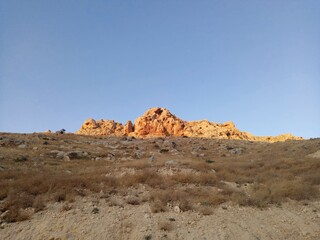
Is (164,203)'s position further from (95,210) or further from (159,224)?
(95,210)

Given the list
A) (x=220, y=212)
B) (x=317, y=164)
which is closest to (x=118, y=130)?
(x=317, y=164)

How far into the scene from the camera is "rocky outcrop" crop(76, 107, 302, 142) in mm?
68250

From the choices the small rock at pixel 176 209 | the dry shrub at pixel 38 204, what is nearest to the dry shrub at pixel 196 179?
the small rock at pixel 176 209

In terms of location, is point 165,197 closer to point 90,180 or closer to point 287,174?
point 90,180

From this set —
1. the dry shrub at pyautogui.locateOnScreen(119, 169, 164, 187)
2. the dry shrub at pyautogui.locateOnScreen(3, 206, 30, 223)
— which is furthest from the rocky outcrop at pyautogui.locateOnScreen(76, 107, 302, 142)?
the dry shrub at pyautogui.locateOnScreen(3, 206, 30, 223)

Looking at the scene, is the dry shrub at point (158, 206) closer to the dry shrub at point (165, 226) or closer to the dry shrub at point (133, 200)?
the dry shrub at point (133, 200)

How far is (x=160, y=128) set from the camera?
71.4 metres

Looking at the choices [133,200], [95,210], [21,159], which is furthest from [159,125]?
[95,210]

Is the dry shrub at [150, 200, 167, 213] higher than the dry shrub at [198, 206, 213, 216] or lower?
higher

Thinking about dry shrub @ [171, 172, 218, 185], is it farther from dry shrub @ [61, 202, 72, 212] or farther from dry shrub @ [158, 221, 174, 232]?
dry shrub @ [61, 202, 72, 212]

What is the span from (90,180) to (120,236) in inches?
208

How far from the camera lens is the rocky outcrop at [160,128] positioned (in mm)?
68250

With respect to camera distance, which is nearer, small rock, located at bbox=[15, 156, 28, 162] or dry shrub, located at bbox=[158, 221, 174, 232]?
dry shrub, located at bbox=[158, 221, 174, 232]

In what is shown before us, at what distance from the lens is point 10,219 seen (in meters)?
10.3
